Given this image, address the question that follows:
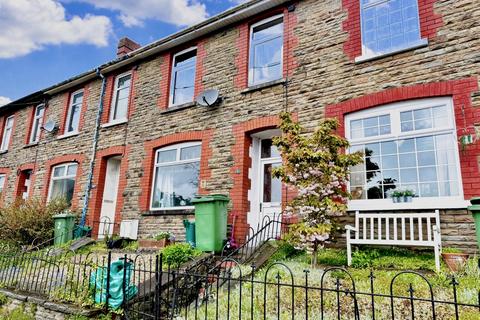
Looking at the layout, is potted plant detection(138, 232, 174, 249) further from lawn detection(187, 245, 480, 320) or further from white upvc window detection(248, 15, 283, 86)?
white upvc window detection(248, 15, 283, 86)

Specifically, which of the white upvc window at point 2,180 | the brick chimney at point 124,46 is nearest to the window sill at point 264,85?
the brick chimney at point 124,46

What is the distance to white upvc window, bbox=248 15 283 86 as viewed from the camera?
8469 mm

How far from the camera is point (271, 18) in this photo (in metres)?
8.77

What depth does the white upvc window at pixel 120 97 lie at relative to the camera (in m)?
11.5

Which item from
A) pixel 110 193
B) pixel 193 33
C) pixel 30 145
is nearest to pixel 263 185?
pixel 193 33

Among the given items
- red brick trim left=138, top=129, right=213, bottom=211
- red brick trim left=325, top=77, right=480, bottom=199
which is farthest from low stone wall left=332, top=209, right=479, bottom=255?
red brick trim left=138, top=129, right=213, bottom=211

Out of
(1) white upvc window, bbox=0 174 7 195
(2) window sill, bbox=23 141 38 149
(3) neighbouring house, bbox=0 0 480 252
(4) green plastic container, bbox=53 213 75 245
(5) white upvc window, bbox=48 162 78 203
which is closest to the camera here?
(3) neighbouring house, bbox=0 0 480 252

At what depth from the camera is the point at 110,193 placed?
1126 centimetres

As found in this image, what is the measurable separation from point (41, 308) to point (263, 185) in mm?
5121

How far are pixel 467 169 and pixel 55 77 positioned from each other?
14.6 meters

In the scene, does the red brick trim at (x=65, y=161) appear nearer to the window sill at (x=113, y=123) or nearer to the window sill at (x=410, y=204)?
the window sill at (x=113, y=123)

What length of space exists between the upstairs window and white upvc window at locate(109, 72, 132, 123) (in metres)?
4.76

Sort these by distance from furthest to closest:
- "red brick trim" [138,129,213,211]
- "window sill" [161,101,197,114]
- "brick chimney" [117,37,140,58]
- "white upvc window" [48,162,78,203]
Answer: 1. "brick chimney" [117,37,140,58]
2. "white upvc window" [48,162,78,203]
3. "window sill" [161,101,197,114]
4. "red brick trim" [138,129,213,211]

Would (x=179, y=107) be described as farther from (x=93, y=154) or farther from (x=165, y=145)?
(x=93, y=154)
